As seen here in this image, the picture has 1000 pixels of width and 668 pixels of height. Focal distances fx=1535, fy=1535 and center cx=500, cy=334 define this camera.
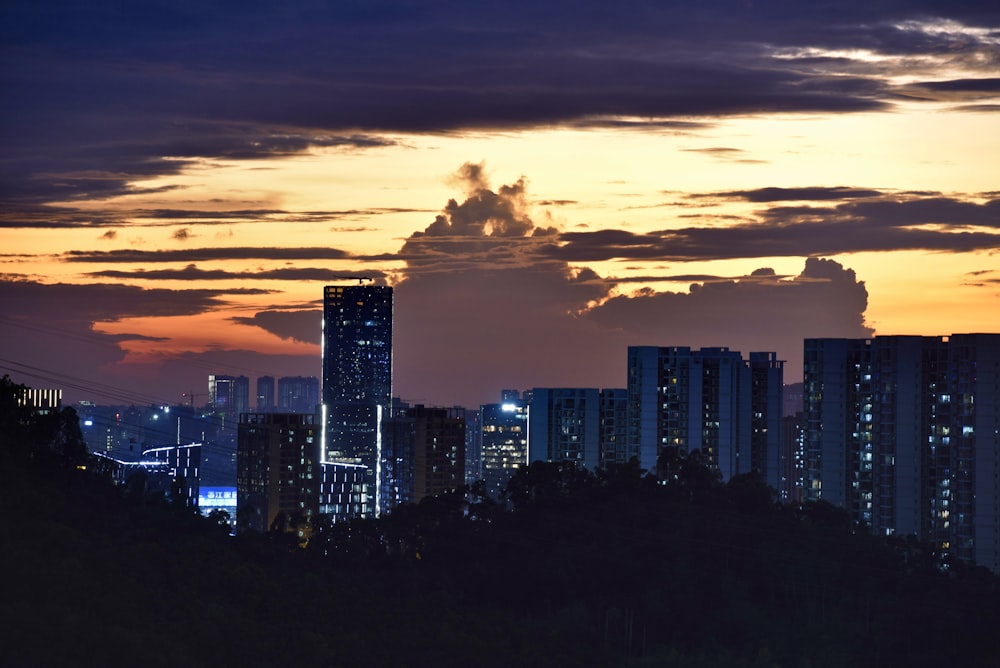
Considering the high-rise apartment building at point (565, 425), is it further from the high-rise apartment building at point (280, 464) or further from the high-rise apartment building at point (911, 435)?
the high-rise apartment building at point (280, 464)

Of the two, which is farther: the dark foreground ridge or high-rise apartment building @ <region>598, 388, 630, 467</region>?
high-rise apartment building @ <region>598, 388, 630, 467</region>

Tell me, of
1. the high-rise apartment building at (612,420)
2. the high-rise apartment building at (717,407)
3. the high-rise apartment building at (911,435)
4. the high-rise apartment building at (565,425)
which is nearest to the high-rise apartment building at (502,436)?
the high-rise apartment building at (565,425)

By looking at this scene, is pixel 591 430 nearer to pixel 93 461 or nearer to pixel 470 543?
pixel 470 543

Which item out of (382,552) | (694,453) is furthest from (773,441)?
(382,552)

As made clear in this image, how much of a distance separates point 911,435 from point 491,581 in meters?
15.5

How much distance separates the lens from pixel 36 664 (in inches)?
601

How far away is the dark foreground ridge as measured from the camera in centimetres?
1791

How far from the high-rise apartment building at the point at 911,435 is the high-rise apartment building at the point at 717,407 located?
112 inches

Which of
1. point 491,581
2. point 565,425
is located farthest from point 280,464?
point 491,581

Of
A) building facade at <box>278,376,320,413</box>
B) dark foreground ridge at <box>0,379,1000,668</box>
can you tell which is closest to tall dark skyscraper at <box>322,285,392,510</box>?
building facade at <box>278,376,320,413</box>

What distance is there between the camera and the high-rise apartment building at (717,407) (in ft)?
146

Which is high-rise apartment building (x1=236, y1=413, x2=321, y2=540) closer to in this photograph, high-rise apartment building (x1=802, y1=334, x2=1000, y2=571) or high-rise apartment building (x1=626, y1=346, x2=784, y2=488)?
high-rise apartment building (x1=626, y1=346, x2=784, y2=488)

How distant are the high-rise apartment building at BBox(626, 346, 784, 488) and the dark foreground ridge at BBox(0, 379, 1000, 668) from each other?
1307 cm

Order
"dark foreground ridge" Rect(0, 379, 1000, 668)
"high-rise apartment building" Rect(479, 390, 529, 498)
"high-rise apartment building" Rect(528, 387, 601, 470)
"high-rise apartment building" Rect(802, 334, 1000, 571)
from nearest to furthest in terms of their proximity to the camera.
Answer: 1. "dark foreground ridge" Rect(0, 379, 1000, 668)
2. "high-rise apartment building" Rect(802, 334, 1000, 571)
3. "high-rise apartment building" Rect(528, 387, 601, 470)
4. "high-rise apartment building" Rect(479, 390, 529, 498)
